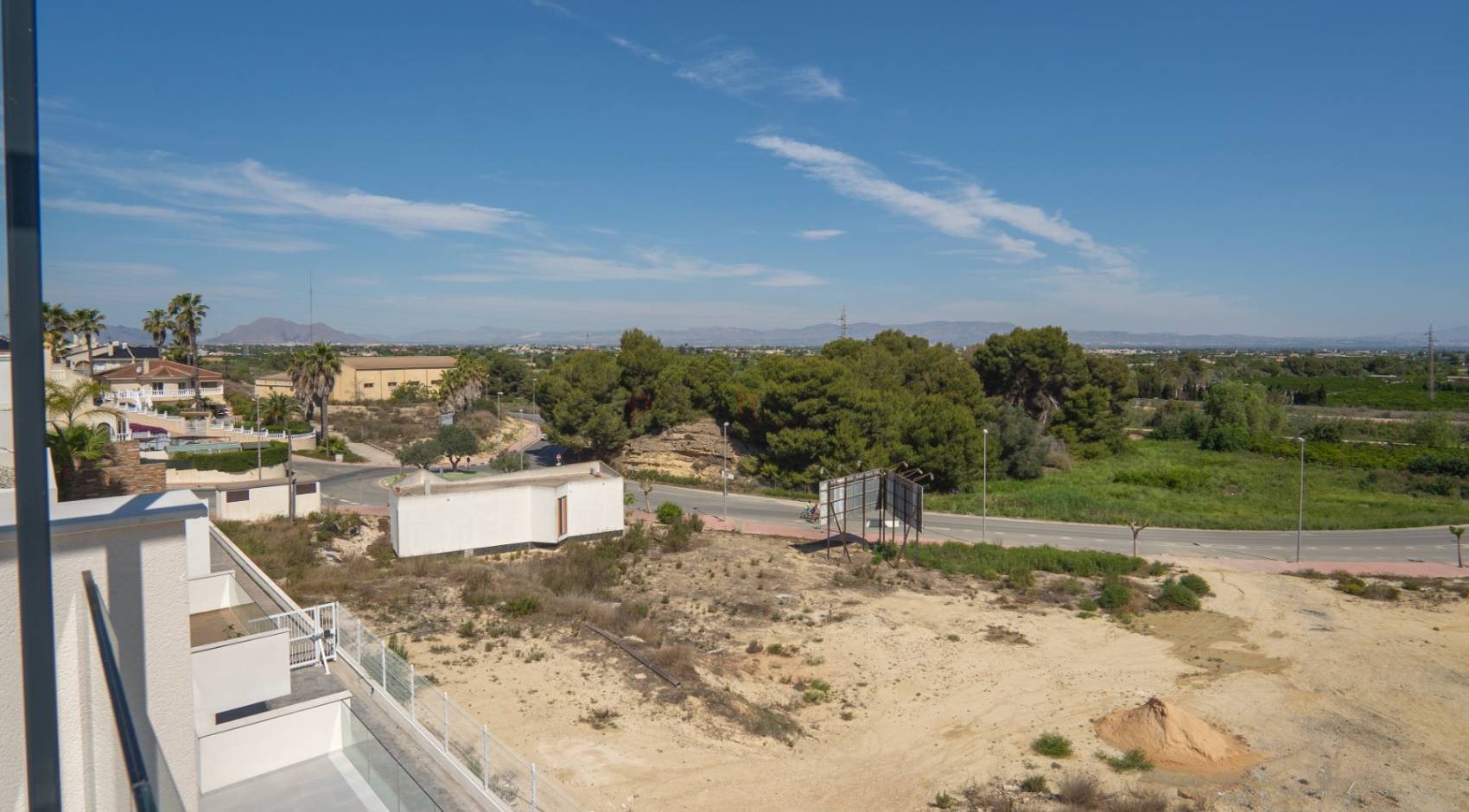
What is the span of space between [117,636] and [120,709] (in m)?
1.90

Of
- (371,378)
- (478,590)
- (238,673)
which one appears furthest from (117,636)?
(371,378)

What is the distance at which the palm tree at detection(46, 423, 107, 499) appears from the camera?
20.7m

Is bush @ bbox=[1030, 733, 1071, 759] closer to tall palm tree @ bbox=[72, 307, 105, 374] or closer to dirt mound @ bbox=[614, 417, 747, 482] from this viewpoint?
dirt mound @ bbox=[614, 417, 747, 482]

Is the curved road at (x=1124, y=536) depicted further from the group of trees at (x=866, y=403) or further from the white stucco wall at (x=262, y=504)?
the group of trees at (x=866, y=403)

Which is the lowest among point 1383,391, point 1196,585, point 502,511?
point 1196,585

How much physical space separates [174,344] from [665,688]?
68766mm

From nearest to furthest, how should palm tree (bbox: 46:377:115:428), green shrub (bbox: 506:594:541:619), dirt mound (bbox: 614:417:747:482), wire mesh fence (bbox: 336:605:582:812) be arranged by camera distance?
wire mesh fence (bbox: 336:605:582:812), green shrub (bbox: 506:594:541:619), palm tree (bbox: 46:377:115:428), dirt mound (bbox: 614:417:747:482)

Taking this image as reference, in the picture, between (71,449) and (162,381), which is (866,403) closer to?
(71,449)

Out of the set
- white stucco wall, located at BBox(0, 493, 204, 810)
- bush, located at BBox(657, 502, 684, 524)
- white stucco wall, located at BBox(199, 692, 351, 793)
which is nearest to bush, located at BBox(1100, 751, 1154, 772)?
white stucco wall, located at BBox(199, 692, 351, 793)

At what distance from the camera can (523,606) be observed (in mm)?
22266

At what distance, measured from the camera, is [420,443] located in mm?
47406

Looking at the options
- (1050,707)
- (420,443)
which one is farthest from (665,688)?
(420,443)

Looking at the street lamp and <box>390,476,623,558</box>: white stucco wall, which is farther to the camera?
the street lamp

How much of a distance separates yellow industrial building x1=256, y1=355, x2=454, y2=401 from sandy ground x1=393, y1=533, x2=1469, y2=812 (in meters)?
62.0
